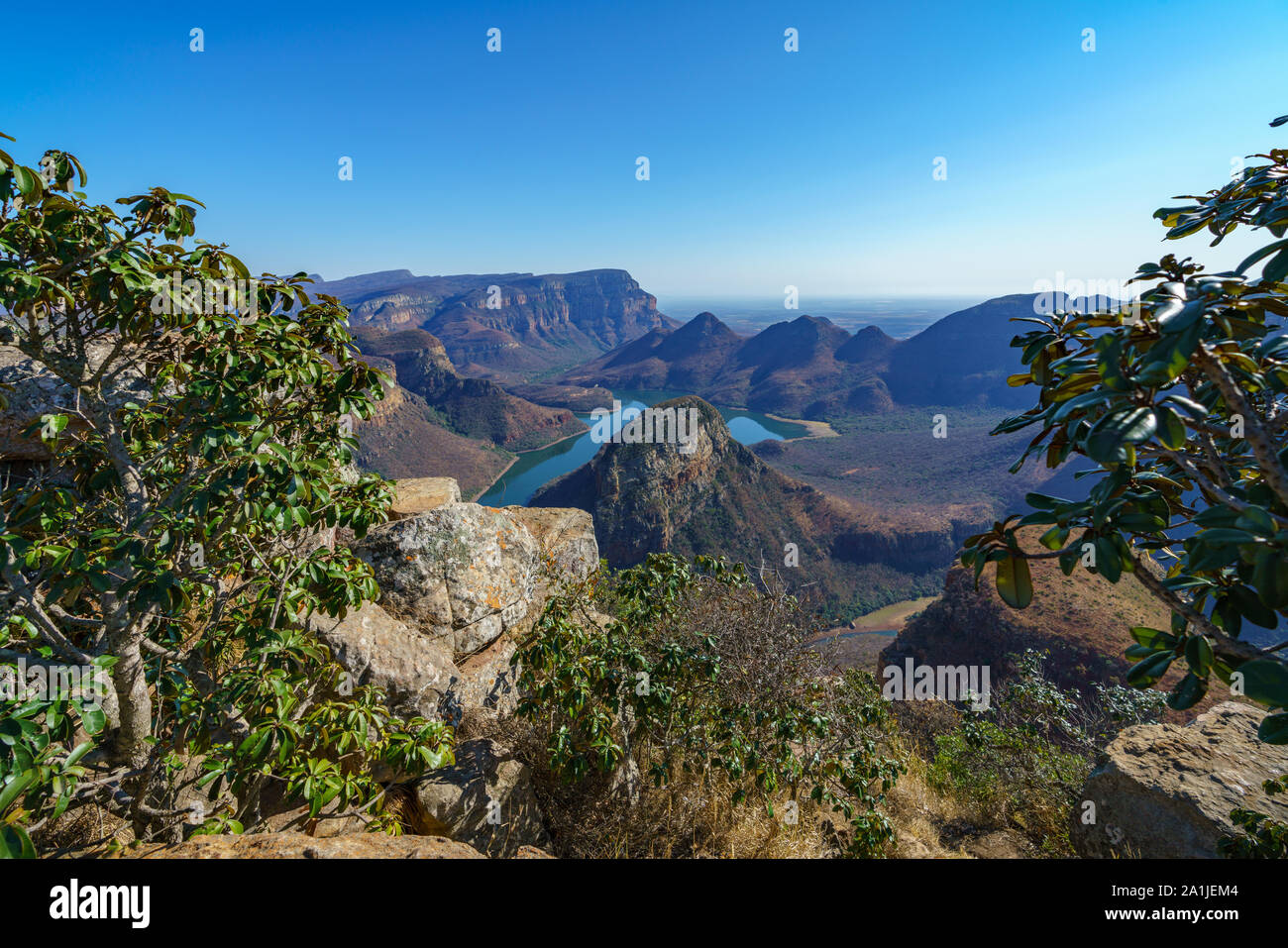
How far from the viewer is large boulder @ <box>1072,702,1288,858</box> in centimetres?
399

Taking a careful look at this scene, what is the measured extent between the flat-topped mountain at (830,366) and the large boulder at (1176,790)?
133m

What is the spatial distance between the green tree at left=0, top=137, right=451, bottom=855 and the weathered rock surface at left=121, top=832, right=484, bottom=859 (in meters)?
0.15

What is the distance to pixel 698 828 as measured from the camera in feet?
13.2

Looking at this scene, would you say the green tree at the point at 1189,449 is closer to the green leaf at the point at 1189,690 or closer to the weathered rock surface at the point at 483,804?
the green leaf at the point at 1189,690

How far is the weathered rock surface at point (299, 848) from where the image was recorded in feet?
7.45

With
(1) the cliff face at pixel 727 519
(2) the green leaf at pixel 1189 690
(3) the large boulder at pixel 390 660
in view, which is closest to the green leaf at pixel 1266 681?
(2) the green leaf at pixel 1189 690

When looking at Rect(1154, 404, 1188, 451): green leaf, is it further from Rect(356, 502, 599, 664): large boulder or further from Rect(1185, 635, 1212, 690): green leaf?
Rect(356, 502, 599, 664): large boulder

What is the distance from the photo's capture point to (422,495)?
25.3 feet

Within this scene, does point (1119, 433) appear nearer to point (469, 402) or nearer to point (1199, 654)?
point (1199, 654)

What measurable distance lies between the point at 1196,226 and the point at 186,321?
16.0ft

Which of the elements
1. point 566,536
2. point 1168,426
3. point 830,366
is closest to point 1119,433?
point 1168,426

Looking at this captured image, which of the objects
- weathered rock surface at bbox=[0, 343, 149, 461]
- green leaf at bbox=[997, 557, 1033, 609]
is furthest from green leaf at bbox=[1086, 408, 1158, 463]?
weathered rock surface at bbox=[0, 343, 149, 461]

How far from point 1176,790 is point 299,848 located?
641 cm
